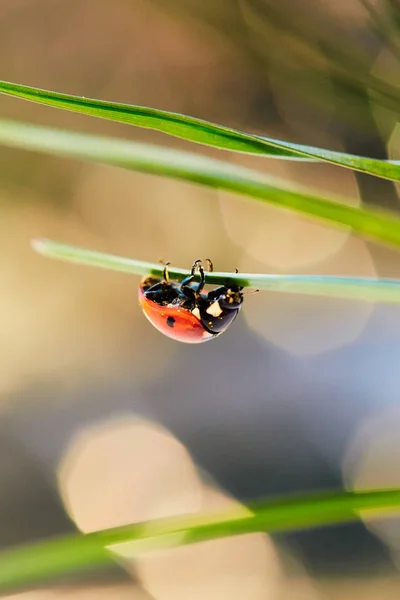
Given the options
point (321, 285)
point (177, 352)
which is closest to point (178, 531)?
point (321, 285)

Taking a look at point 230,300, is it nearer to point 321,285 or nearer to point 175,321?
point 175,321

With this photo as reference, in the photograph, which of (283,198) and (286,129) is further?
(286,129)

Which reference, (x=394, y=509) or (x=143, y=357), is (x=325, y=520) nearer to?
(x=394, y=509)

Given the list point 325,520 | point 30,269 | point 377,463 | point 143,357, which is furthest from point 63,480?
point 325,520

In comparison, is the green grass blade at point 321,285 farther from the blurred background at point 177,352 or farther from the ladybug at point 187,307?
the blurred background at point 177,352

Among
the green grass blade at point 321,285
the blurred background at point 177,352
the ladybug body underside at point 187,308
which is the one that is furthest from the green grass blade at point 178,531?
the blurred background at point 177,352

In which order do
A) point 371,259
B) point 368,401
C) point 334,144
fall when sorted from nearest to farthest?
1. point 334,144
2. point 368,401
3. point 371,259
